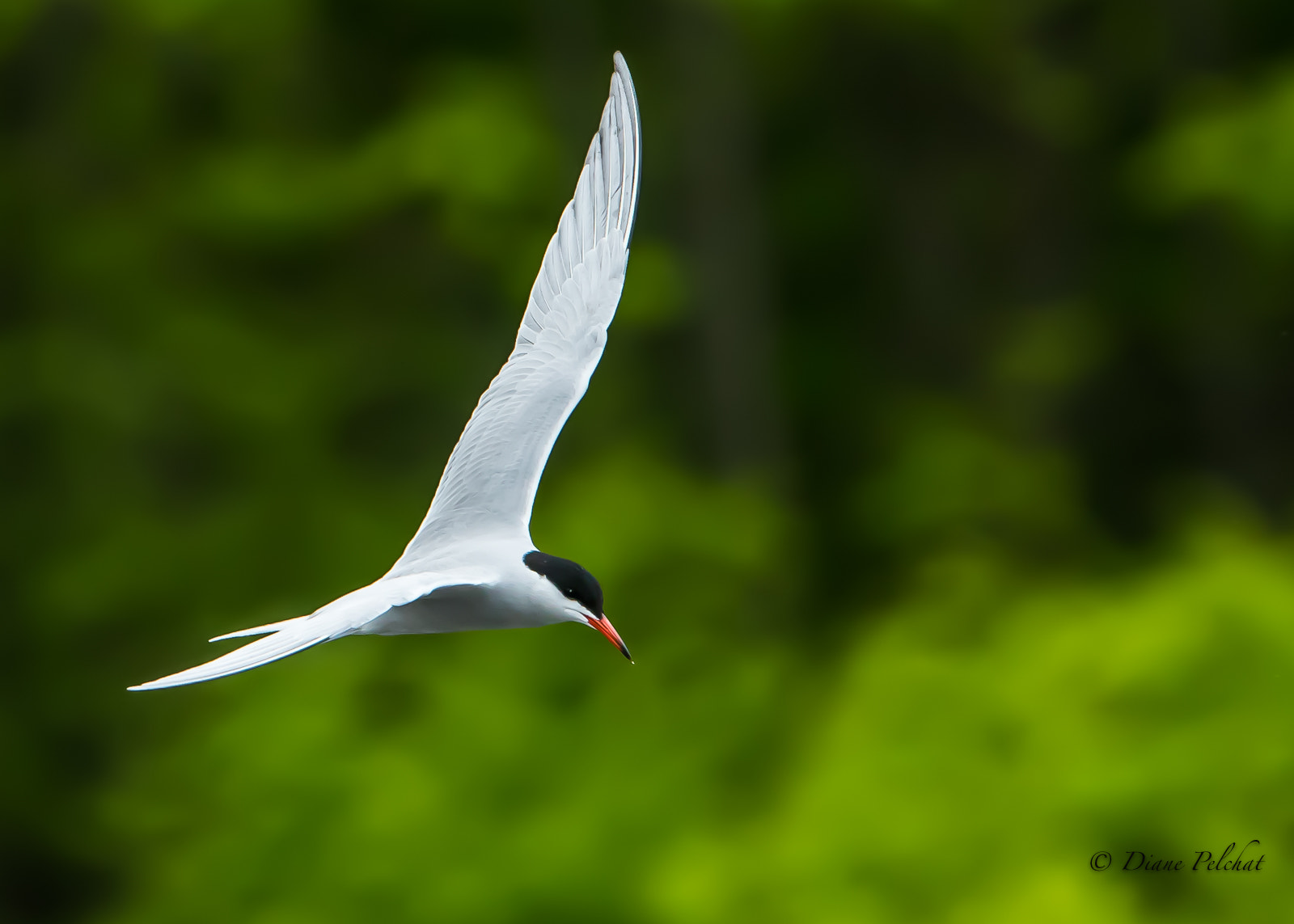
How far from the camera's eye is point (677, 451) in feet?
30.2

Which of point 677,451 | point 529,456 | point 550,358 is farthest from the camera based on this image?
point 677,451

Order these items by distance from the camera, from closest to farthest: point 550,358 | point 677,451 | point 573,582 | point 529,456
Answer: point 573,582
point 529,456
point 550,358
point 677,451

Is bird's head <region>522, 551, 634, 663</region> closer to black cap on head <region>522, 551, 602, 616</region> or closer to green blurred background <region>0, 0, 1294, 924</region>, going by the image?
black cap on head <region>522, 551, 602, 616</region>

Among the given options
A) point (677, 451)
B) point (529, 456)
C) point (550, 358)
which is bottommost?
point (677, 451)

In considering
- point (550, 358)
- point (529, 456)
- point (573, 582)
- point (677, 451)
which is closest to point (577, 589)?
point (573, 582)

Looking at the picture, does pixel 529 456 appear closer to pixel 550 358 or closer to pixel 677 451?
pixel 550 358

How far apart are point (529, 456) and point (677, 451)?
4746 mm

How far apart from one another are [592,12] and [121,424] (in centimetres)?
382

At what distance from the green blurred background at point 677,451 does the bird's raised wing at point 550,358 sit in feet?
9.57

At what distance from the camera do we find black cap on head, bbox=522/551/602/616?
387 cm

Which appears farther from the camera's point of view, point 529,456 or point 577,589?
point 529,456

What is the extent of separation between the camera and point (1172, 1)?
28.8 ft

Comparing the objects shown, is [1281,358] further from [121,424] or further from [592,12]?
[121,424]

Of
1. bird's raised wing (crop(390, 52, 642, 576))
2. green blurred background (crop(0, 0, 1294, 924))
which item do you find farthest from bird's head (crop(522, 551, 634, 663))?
green blurred background (crop(0, 0, 1294, 924))
